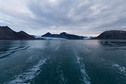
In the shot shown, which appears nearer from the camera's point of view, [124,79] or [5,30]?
[124,79]

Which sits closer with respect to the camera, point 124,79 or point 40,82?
point 40,82

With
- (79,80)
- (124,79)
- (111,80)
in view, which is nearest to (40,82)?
(79,80)

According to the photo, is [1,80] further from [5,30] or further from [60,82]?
[5,30]

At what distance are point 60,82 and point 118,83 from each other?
15.6ft

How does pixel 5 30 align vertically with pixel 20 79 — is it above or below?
above

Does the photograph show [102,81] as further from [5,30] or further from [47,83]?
[5,30]

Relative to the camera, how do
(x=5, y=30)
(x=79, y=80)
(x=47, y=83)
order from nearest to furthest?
(x=47, y=83), (x=79, y=80), (x=5, y=30)

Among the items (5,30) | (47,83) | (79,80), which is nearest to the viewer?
(47,83)

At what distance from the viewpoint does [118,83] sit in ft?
18.3

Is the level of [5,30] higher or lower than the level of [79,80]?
higher

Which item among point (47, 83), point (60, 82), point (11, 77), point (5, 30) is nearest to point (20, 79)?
point (11, 77)

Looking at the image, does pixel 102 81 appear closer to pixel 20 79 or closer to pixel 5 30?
pixel 20 79

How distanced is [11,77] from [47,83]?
138 inches

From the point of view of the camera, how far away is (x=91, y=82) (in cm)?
557
